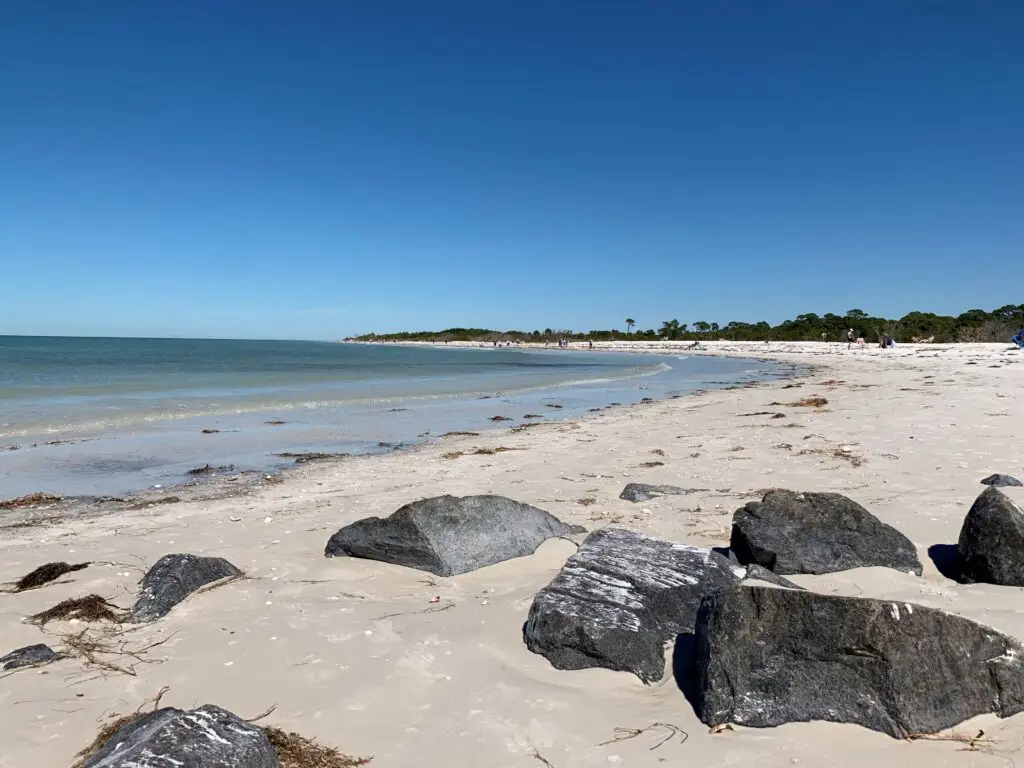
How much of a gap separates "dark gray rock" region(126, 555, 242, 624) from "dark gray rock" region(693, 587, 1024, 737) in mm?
3656

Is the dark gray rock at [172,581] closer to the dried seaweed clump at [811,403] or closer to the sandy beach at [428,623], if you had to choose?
the sandy beach at [428,623]

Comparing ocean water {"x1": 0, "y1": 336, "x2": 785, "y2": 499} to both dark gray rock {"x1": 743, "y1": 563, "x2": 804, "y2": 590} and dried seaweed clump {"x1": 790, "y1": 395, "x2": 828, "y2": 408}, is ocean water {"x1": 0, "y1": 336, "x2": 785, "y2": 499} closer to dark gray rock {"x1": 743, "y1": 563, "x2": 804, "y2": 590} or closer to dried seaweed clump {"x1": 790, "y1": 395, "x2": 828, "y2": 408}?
dried seaweed clump {"x1": 790, "y1": 395, "x2": 828, "y2": 408}

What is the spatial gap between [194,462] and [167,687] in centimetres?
859

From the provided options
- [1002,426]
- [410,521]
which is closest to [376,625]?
[410,521]

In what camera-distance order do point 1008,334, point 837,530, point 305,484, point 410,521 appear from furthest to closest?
point 1008,334
point 305,484
point 410,521
point 837,530

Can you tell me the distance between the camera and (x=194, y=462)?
11.2m

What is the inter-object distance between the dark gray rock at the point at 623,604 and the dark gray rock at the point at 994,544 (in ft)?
5.55

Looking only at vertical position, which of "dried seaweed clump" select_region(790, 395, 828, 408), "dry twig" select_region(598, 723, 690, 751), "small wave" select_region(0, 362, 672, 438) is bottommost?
"dry twig" select_region(598, 723, 690, 751)

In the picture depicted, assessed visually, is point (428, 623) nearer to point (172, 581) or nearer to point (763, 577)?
point (172, 581)

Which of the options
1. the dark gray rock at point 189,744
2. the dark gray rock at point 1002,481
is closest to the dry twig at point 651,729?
the dark gray rock at point 189,744

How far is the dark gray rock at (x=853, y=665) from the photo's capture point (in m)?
2.81

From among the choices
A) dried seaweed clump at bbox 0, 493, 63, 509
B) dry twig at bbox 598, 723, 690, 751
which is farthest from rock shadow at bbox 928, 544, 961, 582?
dried seaweed clump at bbox 0, 493, 63, 509

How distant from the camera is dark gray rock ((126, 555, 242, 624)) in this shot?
4.44 m

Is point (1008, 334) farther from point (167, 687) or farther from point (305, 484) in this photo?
point (167, 687)
